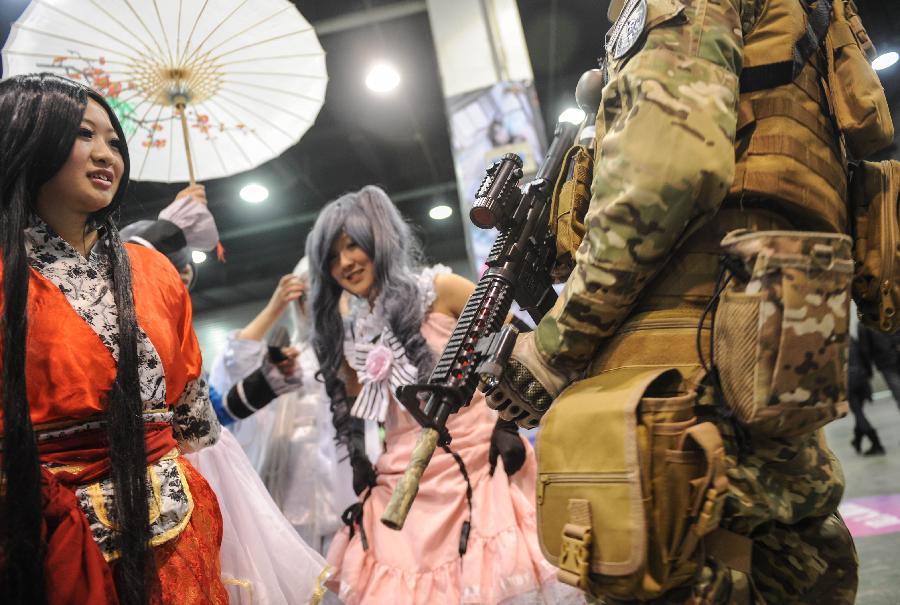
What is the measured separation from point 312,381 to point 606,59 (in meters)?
2.61

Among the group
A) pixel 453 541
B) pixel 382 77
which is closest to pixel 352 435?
pixel 453 541

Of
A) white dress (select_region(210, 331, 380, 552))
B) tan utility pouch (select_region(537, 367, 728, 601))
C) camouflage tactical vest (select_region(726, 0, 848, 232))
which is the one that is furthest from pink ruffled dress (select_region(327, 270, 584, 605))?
camouflage tactical vest (select_region(726, 0, 848, 232))

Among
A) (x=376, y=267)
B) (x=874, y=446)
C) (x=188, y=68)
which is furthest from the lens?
(x=874, y=446)

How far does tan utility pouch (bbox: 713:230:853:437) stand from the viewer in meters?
0.93

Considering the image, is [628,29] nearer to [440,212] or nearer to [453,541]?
[453,541]

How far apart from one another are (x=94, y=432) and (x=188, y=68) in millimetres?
2112

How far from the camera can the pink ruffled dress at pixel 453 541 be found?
1.90 meters

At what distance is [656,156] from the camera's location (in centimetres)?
101

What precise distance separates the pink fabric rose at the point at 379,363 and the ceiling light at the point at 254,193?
504 cm

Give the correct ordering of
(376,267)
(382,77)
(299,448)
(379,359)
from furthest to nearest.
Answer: (382,77), (299,448), (376,267), (379,359)

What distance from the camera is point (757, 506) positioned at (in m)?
1.02

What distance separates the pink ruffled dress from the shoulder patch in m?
1.42

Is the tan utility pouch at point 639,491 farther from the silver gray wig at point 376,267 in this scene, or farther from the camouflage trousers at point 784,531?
the silver gray wig at point 376,267

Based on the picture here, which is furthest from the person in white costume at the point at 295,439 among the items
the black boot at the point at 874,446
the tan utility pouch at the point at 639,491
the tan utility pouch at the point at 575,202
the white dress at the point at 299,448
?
the black boot at the point at 874,446
